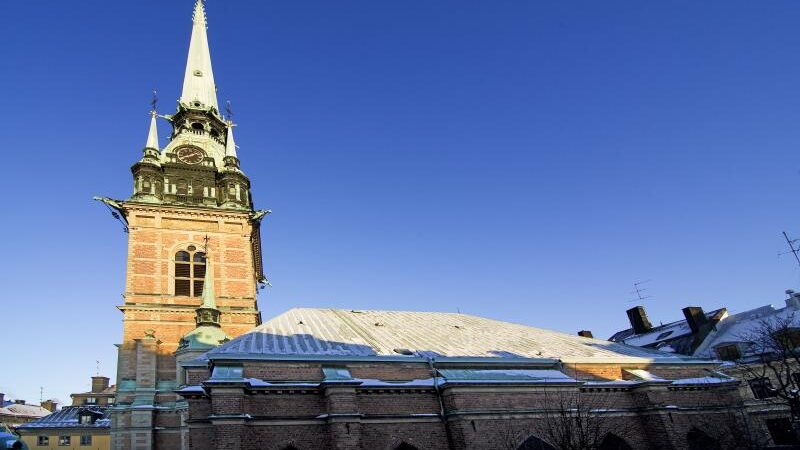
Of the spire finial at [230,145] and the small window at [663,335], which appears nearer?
the spire finial at [230,145]

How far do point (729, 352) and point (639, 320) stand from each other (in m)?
11.7

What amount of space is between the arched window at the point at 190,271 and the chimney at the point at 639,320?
1526 inches

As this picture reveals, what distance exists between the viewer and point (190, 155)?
36688mm

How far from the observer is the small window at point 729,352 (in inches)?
1422

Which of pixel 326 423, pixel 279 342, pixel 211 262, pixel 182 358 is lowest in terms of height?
pixel 326 423

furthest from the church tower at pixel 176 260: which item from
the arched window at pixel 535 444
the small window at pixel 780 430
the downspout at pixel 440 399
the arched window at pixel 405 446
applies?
the small window at pixel 780 430

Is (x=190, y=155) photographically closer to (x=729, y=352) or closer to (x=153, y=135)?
(x=153, y=135)

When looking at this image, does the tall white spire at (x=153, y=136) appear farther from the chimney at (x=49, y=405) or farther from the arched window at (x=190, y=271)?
the chimney at (x=49, y=405)

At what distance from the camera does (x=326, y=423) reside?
56.0 feet

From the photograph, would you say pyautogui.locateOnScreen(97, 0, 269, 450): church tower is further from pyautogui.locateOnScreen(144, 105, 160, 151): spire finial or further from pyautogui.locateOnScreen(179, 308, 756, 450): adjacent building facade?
pyautogui.locateOnScreen(179, 308, 756, 450): adjacent building facade

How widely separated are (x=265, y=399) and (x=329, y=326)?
624cm

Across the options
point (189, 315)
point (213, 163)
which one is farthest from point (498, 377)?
point (213, 163)

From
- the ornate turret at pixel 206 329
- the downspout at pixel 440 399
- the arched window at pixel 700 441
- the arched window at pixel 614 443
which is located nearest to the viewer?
the downspout at pixel 440 399

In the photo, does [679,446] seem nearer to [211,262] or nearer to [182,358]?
[182,358]
